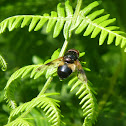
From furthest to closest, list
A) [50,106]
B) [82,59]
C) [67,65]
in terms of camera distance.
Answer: [82,59], [67,65], [50,106]

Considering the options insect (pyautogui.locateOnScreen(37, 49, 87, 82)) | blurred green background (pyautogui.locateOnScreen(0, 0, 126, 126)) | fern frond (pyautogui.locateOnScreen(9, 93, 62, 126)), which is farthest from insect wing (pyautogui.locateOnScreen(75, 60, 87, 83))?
blurred green background (pyautogui.locateOnScreen(0, 0, 126, 126))

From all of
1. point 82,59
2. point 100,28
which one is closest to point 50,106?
point 100,28

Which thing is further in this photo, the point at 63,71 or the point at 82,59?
the point at 82,59

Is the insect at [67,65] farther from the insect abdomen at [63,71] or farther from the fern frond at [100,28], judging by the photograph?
the fern frond at [100,28]

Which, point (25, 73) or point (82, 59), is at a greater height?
point (25, 73)

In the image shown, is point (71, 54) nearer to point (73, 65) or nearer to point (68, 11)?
point (73, 65)

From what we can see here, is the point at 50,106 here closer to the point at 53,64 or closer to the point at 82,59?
the point at 53,64

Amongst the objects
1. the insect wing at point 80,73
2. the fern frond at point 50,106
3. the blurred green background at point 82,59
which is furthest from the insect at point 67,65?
the blurred green background at point 82,59

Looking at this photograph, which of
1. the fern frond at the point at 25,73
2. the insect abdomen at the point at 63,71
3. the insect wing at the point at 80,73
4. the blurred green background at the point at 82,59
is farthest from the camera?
the blurred green background at the point at 82,59
